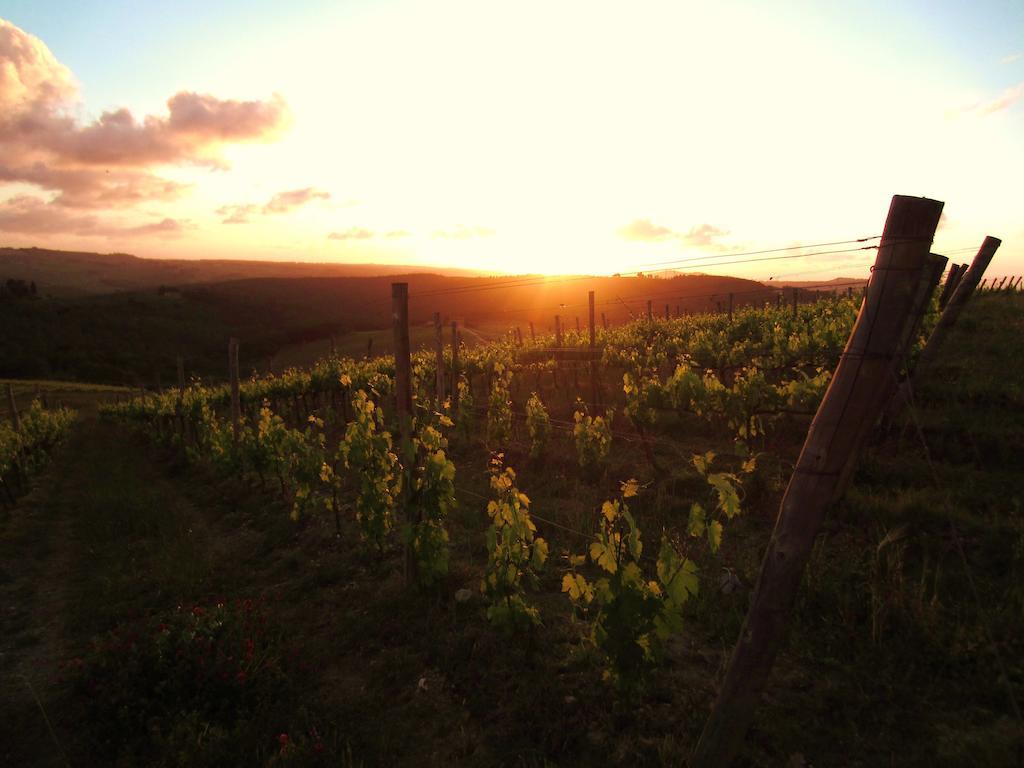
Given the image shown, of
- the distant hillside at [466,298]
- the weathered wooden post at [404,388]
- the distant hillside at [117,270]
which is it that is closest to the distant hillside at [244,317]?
the distant hillside at [466,298]

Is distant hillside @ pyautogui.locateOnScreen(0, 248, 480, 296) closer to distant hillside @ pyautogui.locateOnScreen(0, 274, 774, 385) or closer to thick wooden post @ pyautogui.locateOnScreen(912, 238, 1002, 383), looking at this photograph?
distant hillside @ pyautogui.locateOnScreen(0, 274, 774, 385)

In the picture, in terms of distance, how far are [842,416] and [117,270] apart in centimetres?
16791

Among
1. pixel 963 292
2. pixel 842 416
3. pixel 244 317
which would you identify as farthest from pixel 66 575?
pixel 244 317

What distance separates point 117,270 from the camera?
13962 cm

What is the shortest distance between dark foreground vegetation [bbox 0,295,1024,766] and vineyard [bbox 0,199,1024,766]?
25 mm

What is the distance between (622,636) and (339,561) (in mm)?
4716

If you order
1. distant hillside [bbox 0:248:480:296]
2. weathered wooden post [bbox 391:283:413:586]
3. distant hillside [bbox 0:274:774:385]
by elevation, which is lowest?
distant hillside [bbox 0:274:774:385]

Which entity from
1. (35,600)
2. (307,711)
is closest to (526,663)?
(307,711)

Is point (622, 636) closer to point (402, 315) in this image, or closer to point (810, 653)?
point (810, 653)

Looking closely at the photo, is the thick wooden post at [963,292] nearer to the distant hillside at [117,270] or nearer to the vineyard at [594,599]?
the vineyard at [594,599]

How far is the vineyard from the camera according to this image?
3.83 m

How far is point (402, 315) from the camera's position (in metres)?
6.65

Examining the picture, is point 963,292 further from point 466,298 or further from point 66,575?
point 466,298

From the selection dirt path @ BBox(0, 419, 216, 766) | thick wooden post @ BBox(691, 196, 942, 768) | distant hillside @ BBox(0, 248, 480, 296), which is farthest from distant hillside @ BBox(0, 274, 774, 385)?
thick wooden post @ BBox(691, 196, 942, 768)
